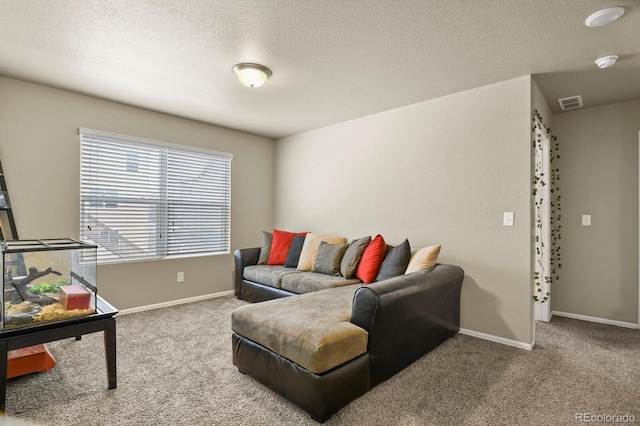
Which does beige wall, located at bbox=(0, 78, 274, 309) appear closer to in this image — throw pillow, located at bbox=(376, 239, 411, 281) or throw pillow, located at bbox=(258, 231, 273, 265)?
throw pillow, located at bbox=(258, 231, 273, 265)

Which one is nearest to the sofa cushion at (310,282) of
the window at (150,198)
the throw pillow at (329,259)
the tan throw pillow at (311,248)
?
the throw pillow at (329,259)

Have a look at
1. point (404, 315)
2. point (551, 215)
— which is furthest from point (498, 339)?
point (551, 215)

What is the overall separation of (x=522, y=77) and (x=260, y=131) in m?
3.34

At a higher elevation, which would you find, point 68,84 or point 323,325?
point 68,84

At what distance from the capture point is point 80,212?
3463 mm

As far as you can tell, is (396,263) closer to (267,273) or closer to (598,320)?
(267,273)

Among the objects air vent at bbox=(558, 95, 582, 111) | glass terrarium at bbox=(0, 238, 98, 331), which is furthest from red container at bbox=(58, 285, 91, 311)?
air vent at bbox=(558, 95, 582, 111)

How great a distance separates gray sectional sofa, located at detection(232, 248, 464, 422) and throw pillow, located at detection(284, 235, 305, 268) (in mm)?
1330

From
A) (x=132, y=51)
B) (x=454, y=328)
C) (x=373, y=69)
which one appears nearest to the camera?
(x=132, y=51)

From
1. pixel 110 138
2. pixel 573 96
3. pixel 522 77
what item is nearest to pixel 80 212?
pixel 110 138

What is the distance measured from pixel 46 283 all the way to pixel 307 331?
5.35ft

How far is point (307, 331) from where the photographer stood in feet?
6.25

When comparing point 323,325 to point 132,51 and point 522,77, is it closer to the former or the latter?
point 132,51

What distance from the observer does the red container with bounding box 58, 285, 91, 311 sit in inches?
79.0
